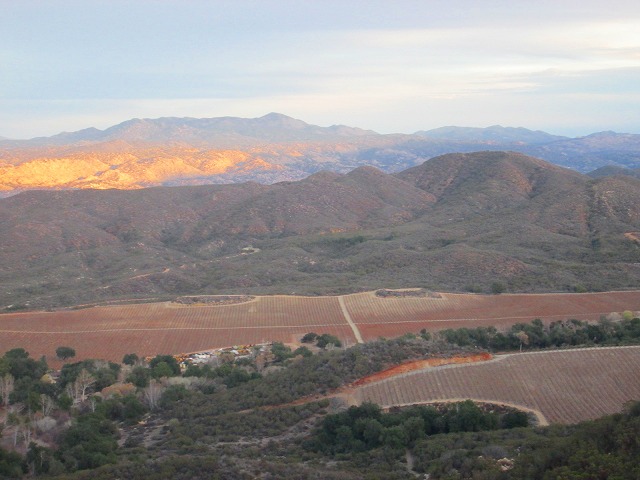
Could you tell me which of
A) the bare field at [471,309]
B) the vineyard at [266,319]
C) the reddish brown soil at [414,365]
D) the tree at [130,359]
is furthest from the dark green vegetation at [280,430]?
the bare field at [471,309]

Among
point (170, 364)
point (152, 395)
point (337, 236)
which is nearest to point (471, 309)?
point (170, 364)

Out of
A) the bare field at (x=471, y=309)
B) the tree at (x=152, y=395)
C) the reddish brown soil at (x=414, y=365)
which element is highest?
the reddish brown soil at (x=414, y=365)

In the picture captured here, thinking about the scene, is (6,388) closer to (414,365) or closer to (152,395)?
(152,395)

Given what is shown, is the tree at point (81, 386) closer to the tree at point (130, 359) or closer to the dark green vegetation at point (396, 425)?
the tree at point (130, 359)

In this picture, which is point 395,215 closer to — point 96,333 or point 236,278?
point 236,278

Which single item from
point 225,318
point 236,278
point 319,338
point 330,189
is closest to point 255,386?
point 319,338

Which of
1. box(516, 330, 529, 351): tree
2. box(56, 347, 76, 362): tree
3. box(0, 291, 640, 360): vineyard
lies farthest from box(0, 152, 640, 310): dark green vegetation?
box(516, 330, 529, 351): tree
